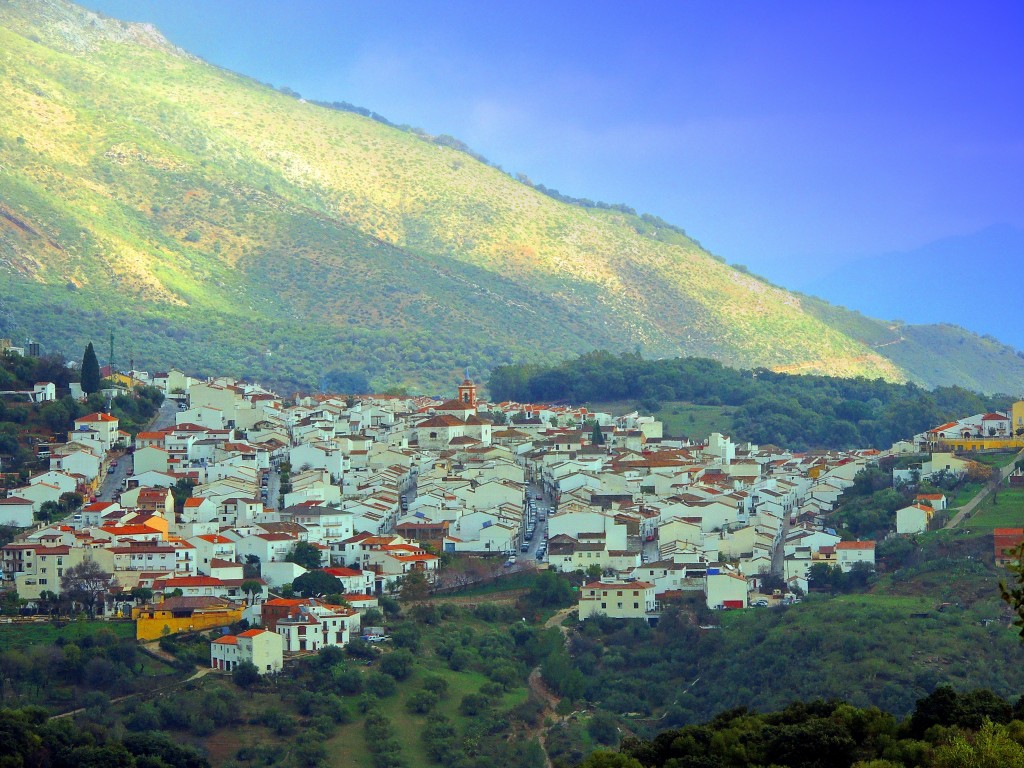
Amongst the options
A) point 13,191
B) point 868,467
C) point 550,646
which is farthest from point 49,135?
point 550,646

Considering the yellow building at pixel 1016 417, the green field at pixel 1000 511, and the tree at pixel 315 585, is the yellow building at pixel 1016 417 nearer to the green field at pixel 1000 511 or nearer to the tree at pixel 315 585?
the green field at pixel 1000 511

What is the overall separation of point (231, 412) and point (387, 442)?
473 centimetres

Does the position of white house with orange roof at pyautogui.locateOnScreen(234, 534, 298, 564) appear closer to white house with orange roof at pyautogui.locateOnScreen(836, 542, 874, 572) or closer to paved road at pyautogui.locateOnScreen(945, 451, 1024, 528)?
white house with orange roof at pyautogui.locateOnScreen(836, 542, 874, 572)

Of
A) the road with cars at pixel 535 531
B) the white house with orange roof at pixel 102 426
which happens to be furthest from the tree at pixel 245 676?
the white house with orange roof at pixel 102 426

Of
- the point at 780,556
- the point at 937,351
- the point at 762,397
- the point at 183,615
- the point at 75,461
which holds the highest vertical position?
the point at 937,351

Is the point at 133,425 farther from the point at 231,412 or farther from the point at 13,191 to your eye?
the point at 13,191

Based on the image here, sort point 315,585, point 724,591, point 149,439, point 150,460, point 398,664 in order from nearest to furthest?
point 398,664
point 315,585
point 724,591
point 150,460
point 149,439

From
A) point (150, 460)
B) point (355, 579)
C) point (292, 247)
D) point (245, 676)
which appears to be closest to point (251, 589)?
point (355, 579)

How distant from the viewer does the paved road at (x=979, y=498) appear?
53.9m

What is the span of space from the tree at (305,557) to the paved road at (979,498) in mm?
15862

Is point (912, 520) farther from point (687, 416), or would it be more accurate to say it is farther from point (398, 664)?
point (687, 416)

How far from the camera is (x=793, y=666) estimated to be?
43.8m

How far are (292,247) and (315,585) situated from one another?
80.6m

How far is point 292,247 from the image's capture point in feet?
411
